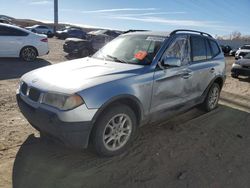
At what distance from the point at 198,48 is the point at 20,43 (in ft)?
28.5

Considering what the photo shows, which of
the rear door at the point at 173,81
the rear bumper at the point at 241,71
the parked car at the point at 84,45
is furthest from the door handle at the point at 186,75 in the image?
the parked car at the point at 84,45

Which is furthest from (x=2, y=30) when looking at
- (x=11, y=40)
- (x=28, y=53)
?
(x=28, y=53)

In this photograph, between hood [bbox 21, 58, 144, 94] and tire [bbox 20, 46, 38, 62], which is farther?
tire [bbox 20, 46, 38, 62]

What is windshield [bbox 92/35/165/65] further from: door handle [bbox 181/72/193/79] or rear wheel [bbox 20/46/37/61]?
rear wheel [bbox 20/46/37/61]

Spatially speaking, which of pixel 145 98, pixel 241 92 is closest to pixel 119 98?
pixel 145 98

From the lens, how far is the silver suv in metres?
3.57

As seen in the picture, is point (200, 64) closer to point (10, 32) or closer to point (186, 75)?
point (186, 75)

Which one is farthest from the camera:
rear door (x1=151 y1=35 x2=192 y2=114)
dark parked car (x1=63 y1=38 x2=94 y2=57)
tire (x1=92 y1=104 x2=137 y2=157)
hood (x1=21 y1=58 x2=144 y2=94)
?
dark parked car (x1=63 y1=38 x2=94 y2=57)

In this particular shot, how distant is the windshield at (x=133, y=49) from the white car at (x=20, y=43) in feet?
25.5

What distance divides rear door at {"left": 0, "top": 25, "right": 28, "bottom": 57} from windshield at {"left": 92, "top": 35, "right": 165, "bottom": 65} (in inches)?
305

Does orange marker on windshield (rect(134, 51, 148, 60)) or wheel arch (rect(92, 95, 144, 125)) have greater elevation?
orange marker on windshield (rect(134, 51, 148, 60))

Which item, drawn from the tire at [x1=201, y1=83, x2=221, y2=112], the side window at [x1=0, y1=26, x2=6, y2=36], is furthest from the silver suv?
the side window at [x1=0, y1=26, x2=6, y2=36]

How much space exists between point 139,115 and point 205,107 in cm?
260

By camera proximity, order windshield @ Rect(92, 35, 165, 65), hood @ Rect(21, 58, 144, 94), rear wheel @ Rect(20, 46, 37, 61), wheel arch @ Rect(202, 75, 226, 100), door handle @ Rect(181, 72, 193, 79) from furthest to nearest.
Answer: rear wheel @ Rect(20, 46, 37, 61), wheel arch @ Rect(202, 75, 226, 100), door handle @ Rect(181, 72, 193, 79), windshield @ Rect(92, 35, 165, 65), hood @ Rect(21, 58, 144, 94)
